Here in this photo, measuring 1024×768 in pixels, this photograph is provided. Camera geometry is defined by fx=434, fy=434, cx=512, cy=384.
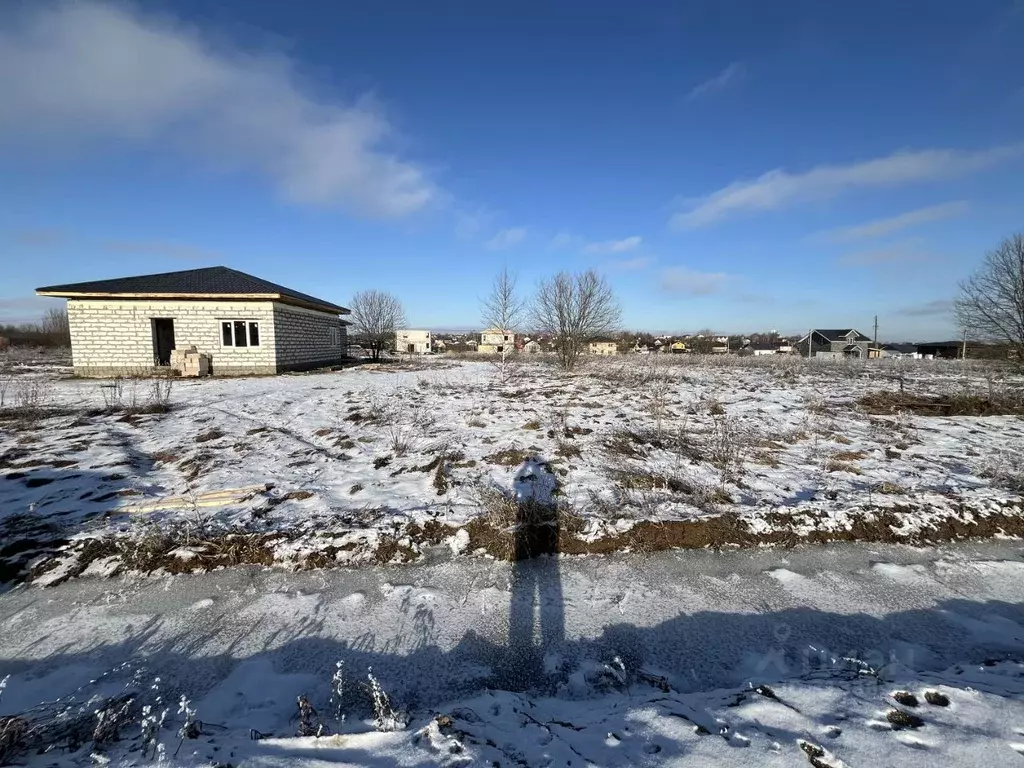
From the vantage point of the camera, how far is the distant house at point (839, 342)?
203 ft

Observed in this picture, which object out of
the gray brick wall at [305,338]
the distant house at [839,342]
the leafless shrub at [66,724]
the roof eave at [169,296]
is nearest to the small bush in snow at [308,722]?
A: the leafless shrub at [66,724]

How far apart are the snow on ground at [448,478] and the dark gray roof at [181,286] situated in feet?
27.2

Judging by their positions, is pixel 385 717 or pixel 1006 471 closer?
pixel 385 717

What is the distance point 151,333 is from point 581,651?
21.6 meters

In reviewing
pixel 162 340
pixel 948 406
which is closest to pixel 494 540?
pixel 948 406

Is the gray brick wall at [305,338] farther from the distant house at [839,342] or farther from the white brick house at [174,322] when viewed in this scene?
the distant house at [839,342]

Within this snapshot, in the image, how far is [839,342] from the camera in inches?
2537

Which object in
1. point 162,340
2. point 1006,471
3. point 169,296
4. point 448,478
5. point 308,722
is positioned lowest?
point 308,722

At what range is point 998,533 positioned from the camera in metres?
4.62

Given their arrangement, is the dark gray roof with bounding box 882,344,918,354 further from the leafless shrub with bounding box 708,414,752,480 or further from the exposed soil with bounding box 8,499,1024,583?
the exposed soil with bounding box 8,499,1024,583

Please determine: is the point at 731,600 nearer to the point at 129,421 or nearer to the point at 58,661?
the point at 58,661

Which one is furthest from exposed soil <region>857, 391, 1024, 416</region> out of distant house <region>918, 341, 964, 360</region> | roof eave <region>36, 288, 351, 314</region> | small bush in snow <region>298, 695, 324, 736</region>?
distant house <region>918, 341, 964, 360</region>

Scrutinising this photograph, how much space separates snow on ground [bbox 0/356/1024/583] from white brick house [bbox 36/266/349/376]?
24.9 ft

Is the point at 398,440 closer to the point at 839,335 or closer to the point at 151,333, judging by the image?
the point at 151,333
